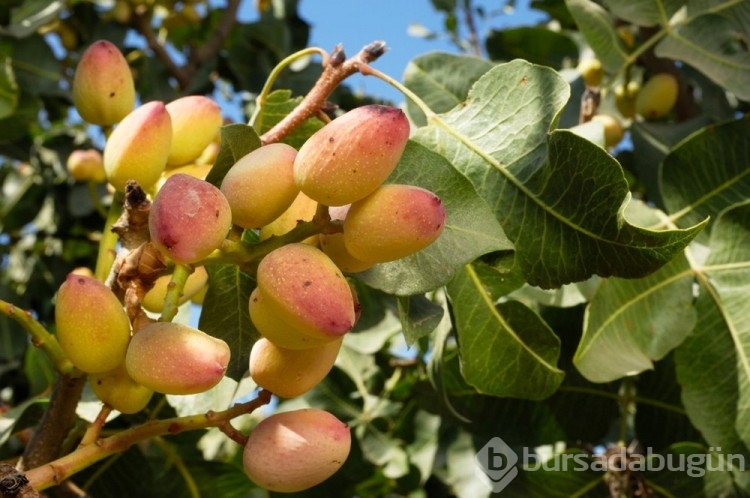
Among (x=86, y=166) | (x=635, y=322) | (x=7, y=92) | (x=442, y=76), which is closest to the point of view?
(x=635, y=322)

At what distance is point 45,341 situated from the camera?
61 cm

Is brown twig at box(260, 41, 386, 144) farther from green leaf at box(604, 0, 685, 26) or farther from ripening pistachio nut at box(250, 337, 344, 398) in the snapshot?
green leaf at box(604, 0, 685, 26)

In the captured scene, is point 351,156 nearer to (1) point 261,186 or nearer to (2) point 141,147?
(1) point 261,186

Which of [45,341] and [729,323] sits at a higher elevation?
[45,341]

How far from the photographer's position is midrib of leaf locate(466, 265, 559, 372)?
76cm

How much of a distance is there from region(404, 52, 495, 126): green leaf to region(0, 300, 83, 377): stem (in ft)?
1.70

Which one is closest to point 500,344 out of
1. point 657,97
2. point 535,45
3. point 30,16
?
point 657,97

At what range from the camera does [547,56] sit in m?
1.59

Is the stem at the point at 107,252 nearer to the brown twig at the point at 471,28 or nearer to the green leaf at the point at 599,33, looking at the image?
the green leaf at the point at 599,33

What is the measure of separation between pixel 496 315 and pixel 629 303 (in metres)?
0.17

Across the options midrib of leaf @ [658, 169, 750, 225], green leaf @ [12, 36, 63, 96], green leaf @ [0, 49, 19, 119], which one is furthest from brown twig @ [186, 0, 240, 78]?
midrib of leaf @ [658, 169, 750, 225]

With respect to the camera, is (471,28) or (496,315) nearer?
(496,315)

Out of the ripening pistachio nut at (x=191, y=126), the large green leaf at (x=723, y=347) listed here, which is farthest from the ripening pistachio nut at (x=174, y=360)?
the large green leaf at (x=723, y=347)

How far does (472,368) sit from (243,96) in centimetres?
109
